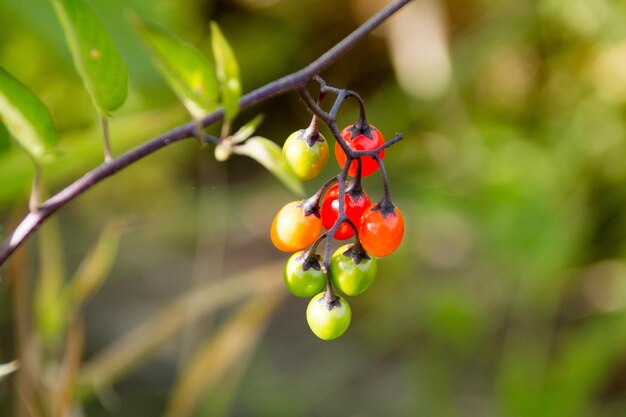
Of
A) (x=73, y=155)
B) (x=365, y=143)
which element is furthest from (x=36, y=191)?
(x=73, y=155)

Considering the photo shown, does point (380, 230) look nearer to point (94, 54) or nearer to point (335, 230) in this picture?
point (335, 230)

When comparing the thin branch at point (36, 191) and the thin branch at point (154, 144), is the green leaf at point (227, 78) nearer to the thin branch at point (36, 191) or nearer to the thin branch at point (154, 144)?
the thin branch at point (154, 144)

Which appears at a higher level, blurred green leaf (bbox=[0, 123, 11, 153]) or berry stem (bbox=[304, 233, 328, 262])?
blurred green leaf (bbox=[0, 123, 11, 153])

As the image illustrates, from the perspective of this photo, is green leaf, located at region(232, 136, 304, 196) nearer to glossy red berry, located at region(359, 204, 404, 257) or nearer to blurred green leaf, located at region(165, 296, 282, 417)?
glossy red berry, located at region(359, 204, 404, 257)

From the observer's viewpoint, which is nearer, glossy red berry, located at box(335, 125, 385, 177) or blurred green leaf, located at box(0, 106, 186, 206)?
glossy red berry, located at box(335, 125, 385, 177)

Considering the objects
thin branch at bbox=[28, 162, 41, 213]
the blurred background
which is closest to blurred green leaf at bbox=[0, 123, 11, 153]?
thin branch at bbox=[28, 162, 41, 213]

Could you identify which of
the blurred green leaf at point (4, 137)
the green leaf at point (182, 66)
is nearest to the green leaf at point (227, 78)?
the green leaf at point (182, 66)

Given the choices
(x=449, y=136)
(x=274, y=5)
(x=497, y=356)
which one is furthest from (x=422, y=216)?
(x=274, y=5)

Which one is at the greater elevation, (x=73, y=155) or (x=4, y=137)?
(x=73, y=155)
